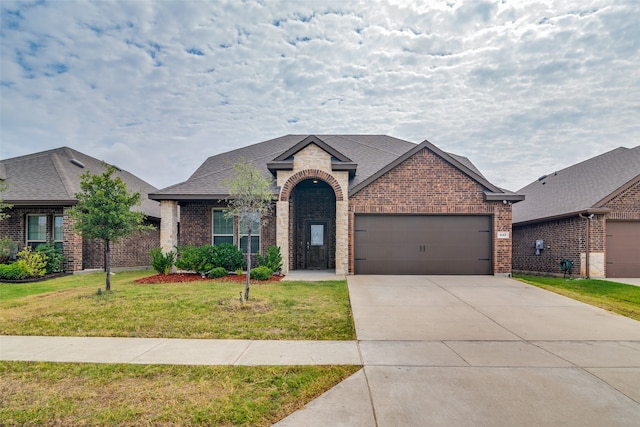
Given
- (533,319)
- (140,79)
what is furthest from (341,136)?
(533,319)

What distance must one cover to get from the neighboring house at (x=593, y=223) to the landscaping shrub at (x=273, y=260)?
12.0 m

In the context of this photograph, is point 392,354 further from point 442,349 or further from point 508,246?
point 508,246

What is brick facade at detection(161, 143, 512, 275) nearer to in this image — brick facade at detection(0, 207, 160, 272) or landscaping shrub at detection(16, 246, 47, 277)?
brick facade at detection(0, 207, 160, 272)

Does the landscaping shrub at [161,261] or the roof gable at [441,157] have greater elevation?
the roof gable at [441,157]

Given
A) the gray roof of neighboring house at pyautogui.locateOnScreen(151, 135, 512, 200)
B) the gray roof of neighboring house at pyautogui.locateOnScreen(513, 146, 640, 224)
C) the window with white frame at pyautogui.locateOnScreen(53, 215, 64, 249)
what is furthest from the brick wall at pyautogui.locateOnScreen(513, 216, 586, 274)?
the window with white frame at pyautogui.locateOnScreen(53, 215, 64, 249)

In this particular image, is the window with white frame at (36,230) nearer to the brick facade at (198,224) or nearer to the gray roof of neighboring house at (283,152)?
the gray roof of neighboring house at (283,152)

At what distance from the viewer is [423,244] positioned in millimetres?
13297

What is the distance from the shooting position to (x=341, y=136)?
790 inches

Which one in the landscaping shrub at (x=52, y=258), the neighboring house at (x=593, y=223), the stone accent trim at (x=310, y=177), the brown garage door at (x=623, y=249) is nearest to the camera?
the stone accent trim at (x=310, y=177)

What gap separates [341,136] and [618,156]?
13.6m

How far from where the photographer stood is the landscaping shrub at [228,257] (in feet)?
42.9

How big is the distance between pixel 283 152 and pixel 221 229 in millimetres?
4496

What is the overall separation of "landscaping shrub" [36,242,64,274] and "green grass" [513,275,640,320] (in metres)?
18.0

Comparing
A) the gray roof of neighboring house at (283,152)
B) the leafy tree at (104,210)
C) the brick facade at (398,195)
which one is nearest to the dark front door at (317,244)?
the brick facade at (398,195)
